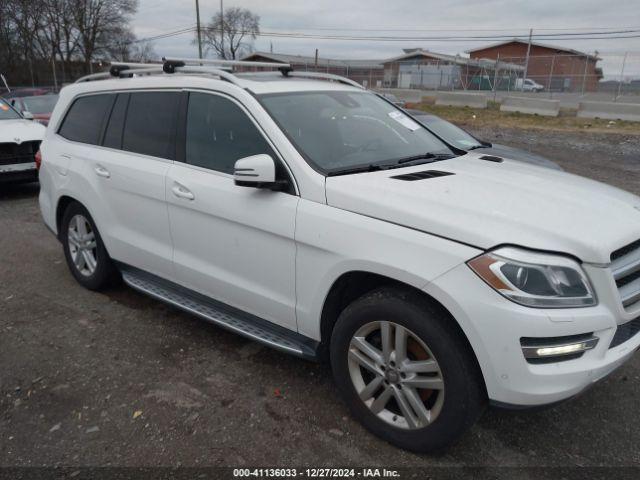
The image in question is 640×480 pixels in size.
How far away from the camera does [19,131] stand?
8.75 m

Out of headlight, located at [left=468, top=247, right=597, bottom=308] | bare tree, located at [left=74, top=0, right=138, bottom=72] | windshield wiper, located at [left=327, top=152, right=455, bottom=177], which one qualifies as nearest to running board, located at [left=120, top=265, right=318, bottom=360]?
windshield wiper, located at [left=327, top=152, right=455, bottom=177]

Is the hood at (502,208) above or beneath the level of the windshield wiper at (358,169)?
beneath

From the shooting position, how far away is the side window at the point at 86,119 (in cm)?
438

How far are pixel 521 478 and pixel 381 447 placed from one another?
0.69m

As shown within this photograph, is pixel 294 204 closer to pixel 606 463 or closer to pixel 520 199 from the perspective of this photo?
pixel 520 199

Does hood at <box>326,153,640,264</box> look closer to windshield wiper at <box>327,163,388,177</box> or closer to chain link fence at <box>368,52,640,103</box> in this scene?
windshield wiper at <box>327,163,388,177</box>

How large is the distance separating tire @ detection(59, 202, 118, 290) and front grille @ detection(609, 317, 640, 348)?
3748 mm

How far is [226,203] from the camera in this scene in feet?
10.5

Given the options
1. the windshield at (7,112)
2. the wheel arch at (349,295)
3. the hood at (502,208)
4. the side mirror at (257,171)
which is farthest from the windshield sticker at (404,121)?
the windshield at (7,112)

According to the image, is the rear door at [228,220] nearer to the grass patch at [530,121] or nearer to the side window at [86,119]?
the side window at [86,119]

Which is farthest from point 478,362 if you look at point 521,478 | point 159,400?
point 159,400

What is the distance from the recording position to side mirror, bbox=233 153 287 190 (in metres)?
2.85

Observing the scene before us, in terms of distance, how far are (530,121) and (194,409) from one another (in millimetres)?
19318

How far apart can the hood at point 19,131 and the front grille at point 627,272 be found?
889 centimetres
